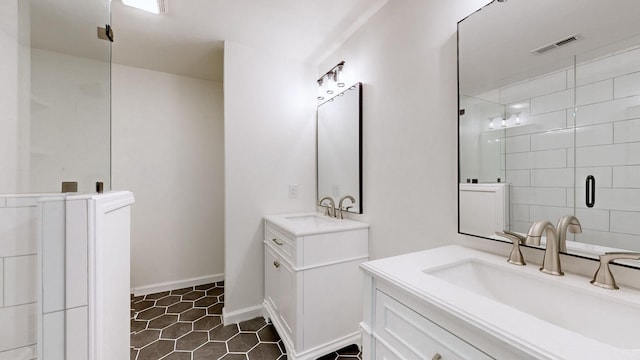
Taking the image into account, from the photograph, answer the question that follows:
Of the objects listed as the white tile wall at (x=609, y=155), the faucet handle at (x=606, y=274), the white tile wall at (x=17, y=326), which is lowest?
the white tile wall at (x=17, y=326)

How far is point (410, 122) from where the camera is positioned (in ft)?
5.01

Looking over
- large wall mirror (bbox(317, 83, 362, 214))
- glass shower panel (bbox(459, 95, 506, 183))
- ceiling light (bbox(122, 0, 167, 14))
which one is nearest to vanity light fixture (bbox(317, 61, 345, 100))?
large wall mirror (bbox(317, 83, 362, 214))

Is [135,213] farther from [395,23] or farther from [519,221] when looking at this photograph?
[519,221]

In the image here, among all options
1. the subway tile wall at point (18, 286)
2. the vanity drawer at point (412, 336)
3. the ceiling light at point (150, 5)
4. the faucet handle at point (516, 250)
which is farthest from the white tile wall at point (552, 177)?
the ceiling light at point (150, 5)

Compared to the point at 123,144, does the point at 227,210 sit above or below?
below

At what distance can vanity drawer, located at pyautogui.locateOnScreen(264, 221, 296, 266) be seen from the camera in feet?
5.47

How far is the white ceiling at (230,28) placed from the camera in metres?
1.74

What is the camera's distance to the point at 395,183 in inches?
64.8

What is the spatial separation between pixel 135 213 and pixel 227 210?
4.17 feet

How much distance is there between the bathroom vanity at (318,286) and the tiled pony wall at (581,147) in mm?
1021

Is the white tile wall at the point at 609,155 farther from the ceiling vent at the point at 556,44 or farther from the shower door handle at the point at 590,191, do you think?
the ceiling vent at the point at 556,44

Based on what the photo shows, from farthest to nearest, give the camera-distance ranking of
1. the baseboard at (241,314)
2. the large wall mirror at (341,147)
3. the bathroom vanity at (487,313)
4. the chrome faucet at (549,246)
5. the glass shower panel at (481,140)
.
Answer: the baseboard at (241,314) < the large wall mirror at (341,147) < the glass shower panel at (481,140) < the chrome faucet at (549,246) < the bathroom vanity at (487,313)

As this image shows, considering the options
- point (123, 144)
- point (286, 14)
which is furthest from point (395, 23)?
point (123, 144)

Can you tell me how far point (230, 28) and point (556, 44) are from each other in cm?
206
